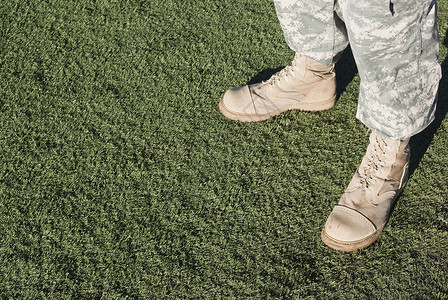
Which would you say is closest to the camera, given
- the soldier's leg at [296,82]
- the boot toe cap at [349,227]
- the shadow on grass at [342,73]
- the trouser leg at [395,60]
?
the trouser leg at [395,60]

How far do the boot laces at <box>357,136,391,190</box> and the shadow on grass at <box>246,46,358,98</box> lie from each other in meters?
0.49

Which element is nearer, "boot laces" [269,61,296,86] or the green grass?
the green grass

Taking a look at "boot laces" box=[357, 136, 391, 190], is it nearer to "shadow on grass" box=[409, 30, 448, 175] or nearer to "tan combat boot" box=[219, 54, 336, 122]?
"shadow on grass" box=[409, 30, 448, 175]

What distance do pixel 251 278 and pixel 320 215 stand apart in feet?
1.14

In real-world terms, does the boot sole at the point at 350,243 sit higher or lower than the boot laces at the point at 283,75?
lower

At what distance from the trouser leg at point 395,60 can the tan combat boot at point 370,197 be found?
130 millimetres

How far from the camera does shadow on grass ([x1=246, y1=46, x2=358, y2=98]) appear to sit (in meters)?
2.23

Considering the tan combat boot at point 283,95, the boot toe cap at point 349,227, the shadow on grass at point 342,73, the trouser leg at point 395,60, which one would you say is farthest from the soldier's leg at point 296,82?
the boot toe cap at point 349,227

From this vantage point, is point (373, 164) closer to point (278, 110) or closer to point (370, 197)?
point (370, 197)

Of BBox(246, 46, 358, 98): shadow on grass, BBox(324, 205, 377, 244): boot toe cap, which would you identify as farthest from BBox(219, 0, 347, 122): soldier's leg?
BBox(324, 205, 377, 244): boot toe cap

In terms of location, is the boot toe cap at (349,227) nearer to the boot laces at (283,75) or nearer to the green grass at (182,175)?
the green grass at (182,175)

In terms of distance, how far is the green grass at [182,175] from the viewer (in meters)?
1.70

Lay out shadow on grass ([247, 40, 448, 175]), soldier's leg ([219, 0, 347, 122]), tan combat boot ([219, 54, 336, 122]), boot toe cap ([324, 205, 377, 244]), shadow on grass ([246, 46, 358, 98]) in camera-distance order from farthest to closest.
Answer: shadow on grass ([246, 46, 358, 98])
tan combat boot ([219, 54, 336, 122])
shadow on grass ([247, 40, 448, 175])
soldier's leg ([219, 0, 347, 122])
boot toe cap ([324, 205, 377, 244])

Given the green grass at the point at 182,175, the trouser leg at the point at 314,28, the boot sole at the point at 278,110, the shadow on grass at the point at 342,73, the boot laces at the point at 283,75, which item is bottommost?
the green grass at the point at 182,175
